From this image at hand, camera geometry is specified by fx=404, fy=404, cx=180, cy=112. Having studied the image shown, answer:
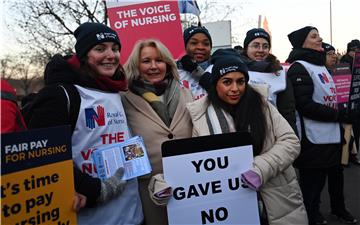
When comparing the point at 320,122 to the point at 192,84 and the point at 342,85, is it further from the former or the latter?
the point at 192,84

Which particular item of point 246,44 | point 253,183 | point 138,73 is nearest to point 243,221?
point 253,183

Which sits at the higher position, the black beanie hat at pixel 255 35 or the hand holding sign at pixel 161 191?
the black beanie hat at pixel 255 35

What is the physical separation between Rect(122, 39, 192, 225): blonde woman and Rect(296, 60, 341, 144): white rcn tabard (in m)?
1.65

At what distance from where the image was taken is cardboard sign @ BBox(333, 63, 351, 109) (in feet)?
13.9

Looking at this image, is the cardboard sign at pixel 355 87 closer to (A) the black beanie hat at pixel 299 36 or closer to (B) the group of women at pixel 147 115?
(A) the black beanie hat at pixel 299 36

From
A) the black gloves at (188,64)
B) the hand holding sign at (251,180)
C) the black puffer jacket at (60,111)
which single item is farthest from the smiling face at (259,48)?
the black puffer jacket at (60,111)

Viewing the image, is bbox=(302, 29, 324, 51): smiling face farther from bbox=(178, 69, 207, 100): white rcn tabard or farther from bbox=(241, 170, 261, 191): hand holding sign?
bbox=(241, 170, 261, 191): hand holding sign

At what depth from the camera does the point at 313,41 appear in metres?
4.15

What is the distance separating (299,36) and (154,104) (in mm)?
2258

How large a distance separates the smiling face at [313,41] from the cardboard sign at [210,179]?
6.91 feet

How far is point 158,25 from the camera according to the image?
4945mm

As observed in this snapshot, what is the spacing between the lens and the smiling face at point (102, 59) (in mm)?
2412

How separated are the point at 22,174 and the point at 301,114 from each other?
291 centimetres

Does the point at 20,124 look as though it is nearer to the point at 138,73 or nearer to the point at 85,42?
the point at 85,42
